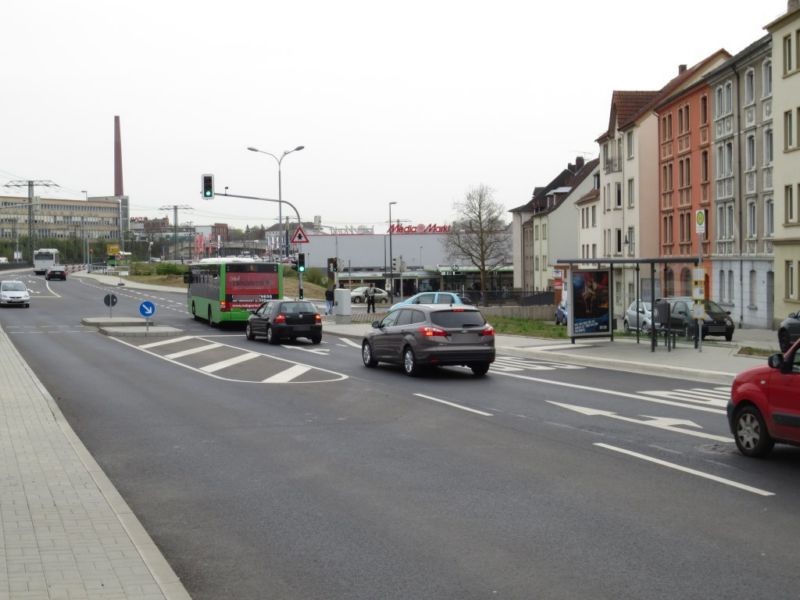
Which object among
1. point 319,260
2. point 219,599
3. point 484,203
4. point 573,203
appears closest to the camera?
point 219,599

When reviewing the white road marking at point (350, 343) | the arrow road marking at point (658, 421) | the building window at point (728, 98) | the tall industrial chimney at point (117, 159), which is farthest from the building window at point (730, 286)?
the tall industrial chimney at point (117, 159)

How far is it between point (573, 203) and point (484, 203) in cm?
1307

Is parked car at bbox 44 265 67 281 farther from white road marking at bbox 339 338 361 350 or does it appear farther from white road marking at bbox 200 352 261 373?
white road marking at bbox 200 352 261 373

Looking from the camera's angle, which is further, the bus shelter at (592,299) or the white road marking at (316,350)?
the white road marking at (316,350)

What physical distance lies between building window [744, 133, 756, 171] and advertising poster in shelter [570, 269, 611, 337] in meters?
21.2

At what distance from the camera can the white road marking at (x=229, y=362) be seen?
24.3 meters

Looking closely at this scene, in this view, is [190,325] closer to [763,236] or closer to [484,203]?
[763,236]

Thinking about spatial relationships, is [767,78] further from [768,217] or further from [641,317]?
[641,317]

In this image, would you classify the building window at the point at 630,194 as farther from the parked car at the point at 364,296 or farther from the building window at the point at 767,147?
the parked car at the point at 364,296

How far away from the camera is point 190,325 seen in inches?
1845

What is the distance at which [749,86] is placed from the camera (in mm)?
47344

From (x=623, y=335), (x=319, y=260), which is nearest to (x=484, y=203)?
(x=319, y=260)

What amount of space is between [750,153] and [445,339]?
3073 centimetres

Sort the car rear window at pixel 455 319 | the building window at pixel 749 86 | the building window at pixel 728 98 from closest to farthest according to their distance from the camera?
the car rear window at pixel 455 319 → the building window at pixel 749 86 → the building window at pixel 728 98
